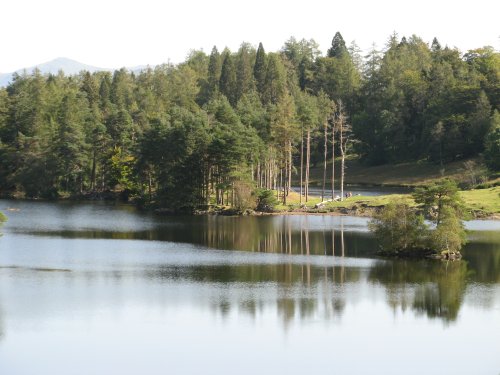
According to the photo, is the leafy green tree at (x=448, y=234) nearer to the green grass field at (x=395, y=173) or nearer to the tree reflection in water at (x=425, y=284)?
the tree reflection in water at (x=425, y=284)

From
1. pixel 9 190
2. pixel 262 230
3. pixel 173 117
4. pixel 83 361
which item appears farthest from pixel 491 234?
pixel 9 190

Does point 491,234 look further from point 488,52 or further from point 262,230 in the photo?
point 488,52

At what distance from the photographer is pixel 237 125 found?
10312 centimetres

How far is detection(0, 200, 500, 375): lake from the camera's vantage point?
38.6 meters

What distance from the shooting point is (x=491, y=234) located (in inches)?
3046

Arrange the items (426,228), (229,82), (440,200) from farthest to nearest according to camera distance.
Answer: (229,82) → (440,200) → (426,228)

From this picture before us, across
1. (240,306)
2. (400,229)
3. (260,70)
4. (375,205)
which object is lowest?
(240,306)

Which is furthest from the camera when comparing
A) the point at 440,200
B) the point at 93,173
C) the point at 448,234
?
the point at 93,173

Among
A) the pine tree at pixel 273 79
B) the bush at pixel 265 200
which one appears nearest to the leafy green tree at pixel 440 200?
the bush at pixel 265 200

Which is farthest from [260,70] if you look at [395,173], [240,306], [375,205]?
[240,306]

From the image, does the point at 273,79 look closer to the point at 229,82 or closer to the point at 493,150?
the point at 229,82

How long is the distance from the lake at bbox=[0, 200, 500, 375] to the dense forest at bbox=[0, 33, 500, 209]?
85.5ft

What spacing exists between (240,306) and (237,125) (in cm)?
5696

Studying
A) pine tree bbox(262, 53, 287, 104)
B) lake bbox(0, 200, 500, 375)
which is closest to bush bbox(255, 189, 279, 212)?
lake bbox(0, 200, 500, 375)
